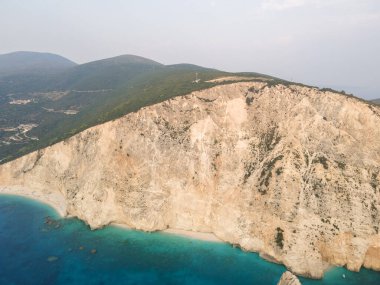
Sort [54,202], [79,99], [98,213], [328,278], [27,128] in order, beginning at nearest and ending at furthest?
[328,278], [98,213], [54,202], [27,128], [79,99]

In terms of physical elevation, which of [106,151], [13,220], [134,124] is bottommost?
[13,220]

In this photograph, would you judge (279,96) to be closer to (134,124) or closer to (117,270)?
(134,124)

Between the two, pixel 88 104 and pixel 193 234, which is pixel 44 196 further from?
pixel 88 104

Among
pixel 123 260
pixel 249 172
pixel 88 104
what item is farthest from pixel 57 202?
pixel 88 104

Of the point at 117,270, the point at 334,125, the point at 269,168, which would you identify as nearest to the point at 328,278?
the point at 269,168

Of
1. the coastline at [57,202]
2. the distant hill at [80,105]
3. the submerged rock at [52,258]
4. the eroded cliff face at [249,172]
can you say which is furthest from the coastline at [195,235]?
the distant hill at [80,105]

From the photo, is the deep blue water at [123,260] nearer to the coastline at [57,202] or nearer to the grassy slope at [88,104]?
the coastline at [57,202]

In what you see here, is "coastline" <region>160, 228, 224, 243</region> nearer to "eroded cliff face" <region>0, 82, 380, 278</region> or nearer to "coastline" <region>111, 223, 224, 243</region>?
"coastline" <region>111, 223, 224, 243</region>
